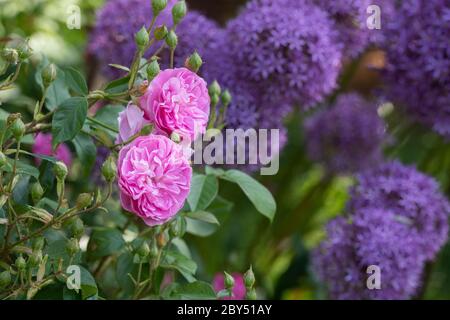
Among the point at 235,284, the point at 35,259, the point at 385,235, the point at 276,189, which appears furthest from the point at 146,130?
the point at 276,189

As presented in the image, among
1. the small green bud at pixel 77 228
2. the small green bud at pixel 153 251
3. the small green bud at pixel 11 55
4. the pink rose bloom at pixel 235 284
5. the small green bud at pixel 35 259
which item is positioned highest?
the small green bud at pixel 11 55

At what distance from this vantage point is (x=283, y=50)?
81cm

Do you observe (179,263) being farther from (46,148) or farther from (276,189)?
(276,189)

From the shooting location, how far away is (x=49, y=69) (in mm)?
579

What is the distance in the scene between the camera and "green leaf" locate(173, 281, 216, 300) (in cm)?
67

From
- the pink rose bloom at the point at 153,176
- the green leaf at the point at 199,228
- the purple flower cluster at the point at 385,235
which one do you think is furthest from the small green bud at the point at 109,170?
the purple flower cluster at the point at 385,235

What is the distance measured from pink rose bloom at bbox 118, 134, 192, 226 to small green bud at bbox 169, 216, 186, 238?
0.08 m

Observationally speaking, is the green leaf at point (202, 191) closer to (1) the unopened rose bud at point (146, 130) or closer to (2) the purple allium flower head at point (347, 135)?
(1) the unopened rose bud at point (146, 130)

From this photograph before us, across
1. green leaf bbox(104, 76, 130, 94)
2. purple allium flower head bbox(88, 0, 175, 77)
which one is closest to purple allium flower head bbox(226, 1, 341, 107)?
purple allium flower head bbox(88, 0, 175, 77)

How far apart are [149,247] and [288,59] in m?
0.27

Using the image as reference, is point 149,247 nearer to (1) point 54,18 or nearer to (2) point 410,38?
(2) point 410,38

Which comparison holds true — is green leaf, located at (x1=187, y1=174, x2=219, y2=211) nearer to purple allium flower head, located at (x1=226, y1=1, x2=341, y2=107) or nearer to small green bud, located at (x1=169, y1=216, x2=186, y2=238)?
small green bud, located at (x1=169, y1=216, x2=186, y2=238)

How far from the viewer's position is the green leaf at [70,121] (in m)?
0.60

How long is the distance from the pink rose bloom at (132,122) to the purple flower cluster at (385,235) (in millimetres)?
319
